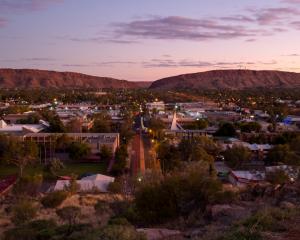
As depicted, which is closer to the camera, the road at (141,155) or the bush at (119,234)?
the bush at (119,234)

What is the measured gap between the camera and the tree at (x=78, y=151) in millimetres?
35594

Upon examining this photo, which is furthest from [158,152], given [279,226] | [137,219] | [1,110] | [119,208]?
[1,110]

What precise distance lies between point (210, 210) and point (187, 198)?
35.7 inches

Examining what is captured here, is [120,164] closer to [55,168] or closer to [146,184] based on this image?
[55,168]

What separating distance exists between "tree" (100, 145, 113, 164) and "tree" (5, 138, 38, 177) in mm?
4656

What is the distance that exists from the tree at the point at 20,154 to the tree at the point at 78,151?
2.48 metres

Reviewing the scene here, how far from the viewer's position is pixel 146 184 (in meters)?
15.4

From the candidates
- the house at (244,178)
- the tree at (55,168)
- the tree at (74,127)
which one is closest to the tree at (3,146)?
the tree at (55,168)

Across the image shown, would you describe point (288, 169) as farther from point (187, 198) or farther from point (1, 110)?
point (1, 110)

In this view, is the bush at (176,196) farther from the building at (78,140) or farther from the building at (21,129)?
the building at (21,129)

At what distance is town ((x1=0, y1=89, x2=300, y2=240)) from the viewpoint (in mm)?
11789

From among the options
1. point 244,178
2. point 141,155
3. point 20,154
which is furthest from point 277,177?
point 20,154

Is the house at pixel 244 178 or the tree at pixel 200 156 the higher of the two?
the tree at pixel 200 156

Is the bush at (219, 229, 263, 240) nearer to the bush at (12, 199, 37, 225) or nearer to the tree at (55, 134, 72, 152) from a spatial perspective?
the bush at (12, 199, 37, 225)
